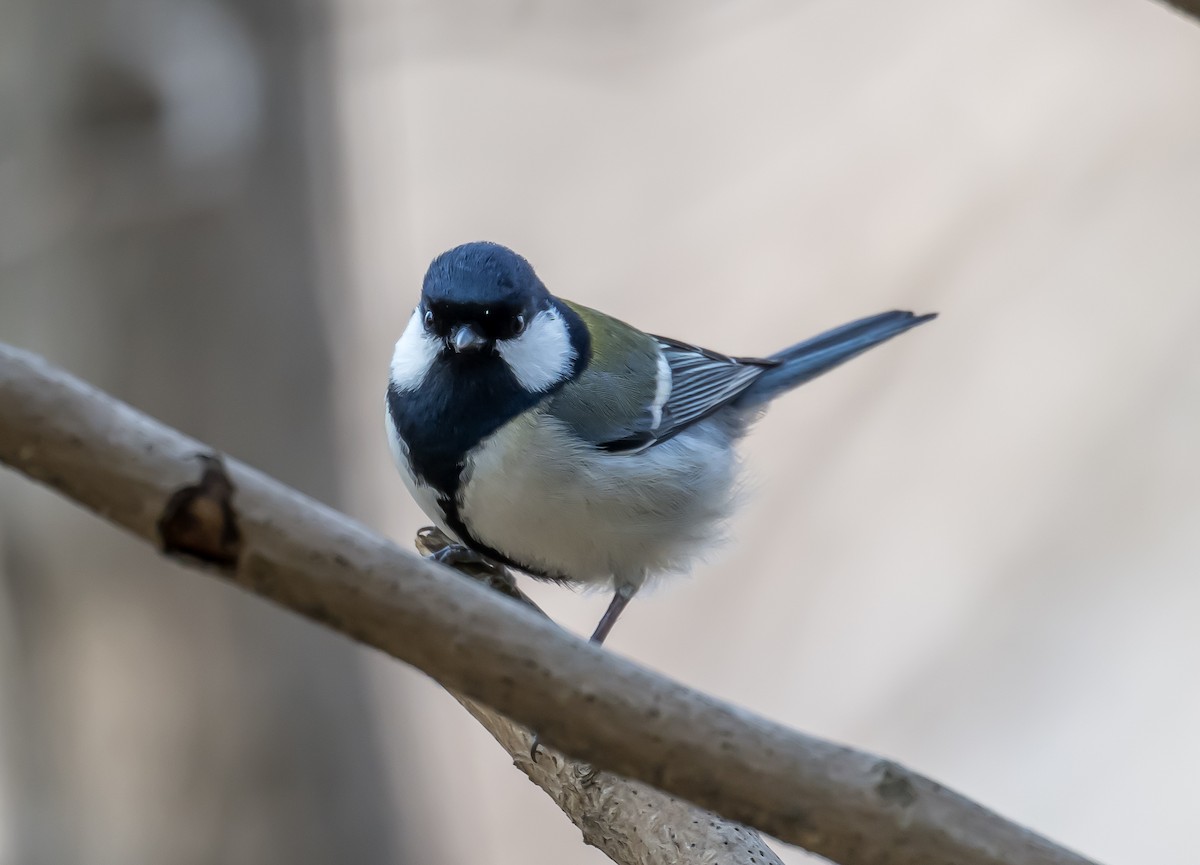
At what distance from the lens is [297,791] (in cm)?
268

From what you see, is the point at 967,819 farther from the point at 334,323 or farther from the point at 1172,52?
the point at 1172,52

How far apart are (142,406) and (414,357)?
958 mm

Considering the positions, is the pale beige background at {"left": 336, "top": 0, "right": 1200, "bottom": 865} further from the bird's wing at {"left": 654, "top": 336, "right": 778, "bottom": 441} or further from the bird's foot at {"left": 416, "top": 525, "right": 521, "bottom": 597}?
the bird's foot at {"left": 416, "top": 525, "right": 521, "bottom": 597}

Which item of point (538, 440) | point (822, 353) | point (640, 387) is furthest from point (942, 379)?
point (538, 440)

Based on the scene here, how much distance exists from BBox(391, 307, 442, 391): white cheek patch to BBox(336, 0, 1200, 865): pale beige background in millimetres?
1920

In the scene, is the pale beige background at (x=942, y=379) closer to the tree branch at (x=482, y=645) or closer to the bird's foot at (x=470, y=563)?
the bird's foot at (x=470, y=563)

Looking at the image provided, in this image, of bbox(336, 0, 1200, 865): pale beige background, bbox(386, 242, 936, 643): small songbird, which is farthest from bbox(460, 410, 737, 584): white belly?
bbox(336, 0, 1200, 865): pale beige background

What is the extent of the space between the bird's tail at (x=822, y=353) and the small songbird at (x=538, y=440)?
0.40 m

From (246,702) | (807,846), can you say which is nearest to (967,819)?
(807,846)

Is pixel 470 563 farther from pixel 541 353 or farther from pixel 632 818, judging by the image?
pixel 632 818

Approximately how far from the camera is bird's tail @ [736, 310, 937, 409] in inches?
102

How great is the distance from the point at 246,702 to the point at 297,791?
239 millimetres

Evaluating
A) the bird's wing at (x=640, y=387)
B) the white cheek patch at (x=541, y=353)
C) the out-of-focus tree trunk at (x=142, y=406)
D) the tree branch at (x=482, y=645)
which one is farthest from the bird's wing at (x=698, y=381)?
the tree branch at (x=482, y=645)

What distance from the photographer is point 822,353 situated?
2609 mm
